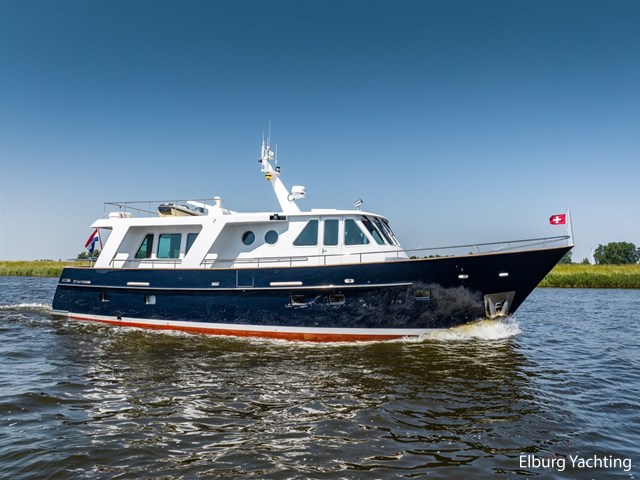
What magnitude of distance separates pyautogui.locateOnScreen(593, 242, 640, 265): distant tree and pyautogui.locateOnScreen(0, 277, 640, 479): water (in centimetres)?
8195

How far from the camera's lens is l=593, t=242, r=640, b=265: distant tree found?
3056 inches

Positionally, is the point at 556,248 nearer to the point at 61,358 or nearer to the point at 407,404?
the point at 407,404

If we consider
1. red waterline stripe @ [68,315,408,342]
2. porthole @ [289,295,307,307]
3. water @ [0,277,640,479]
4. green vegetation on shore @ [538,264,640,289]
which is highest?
green vegetation on shore @ [538,264,640,289]

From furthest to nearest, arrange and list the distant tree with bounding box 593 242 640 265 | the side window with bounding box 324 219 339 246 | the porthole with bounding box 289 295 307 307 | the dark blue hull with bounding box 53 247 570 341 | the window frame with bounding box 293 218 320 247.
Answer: the distant tree with bounding box 593 242 640 265
the window frame with bounding box 293 218 320 247
the side window with bounding box 324 219 339 246
the porthole with bounding box 289 295 307 307
the dark blue hull with bounding box 53 247 570 341

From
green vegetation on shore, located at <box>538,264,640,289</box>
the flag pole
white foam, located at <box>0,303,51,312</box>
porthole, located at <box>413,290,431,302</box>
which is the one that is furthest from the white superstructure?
green vegetation on shore, located at <box>538,264,640,289</box>

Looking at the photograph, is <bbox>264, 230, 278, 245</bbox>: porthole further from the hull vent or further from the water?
the hull vent

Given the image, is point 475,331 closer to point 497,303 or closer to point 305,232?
point 497,303

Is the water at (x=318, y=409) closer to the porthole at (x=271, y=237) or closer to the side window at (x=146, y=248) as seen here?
the porthole at (x=271, y=237)

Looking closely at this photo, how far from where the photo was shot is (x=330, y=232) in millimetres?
11820

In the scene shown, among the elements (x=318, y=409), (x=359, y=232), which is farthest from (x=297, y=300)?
(x=318, y=409)

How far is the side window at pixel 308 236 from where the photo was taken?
11.9 m

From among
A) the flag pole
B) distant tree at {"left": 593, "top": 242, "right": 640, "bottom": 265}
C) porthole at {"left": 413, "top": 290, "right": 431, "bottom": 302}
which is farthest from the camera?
distant tree at {"left": 593, "top": 242, "right": 640, "bottom": 265}

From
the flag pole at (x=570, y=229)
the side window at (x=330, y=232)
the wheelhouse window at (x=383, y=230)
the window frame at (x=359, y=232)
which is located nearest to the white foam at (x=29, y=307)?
the side window at (x=330, y=232)

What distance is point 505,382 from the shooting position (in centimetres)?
762
